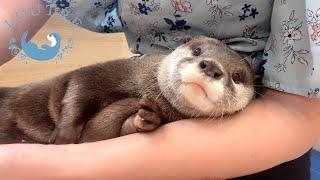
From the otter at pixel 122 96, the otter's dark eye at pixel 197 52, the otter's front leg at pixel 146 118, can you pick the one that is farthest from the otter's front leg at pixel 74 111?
the otter's dark eye at pixel 197 52

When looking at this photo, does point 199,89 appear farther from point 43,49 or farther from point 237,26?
point 43,49

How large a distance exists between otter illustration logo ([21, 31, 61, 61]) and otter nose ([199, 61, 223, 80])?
0.27m

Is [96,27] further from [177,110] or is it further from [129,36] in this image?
[177,110]

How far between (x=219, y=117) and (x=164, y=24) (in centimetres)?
25

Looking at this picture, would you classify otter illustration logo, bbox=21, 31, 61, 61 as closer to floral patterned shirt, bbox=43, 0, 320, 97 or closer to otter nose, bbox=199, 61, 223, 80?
floral patterned shirt, bbox=43, 0, 320, 97

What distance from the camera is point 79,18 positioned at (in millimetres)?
1059

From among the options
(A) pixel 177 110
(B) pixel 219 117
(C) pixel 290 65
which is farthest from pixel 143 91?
(C) pixel 290 65

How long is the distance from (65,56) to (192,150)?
283 mm

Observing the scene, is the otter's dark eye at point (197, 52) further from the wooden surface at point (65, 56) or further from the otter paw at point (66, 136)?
the otter paw at point (66, 136)

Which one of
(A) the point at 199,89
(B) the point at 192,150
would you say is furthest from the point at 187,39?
(B) the point at 192,150

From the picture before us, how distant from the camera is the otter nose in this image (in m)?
0.88

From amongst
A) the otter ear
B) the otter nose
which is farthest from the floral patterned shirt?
the otter nose

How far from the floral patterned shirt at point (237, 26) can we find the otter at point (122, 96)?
0.05 metres

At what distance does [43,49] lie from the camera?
79cm
